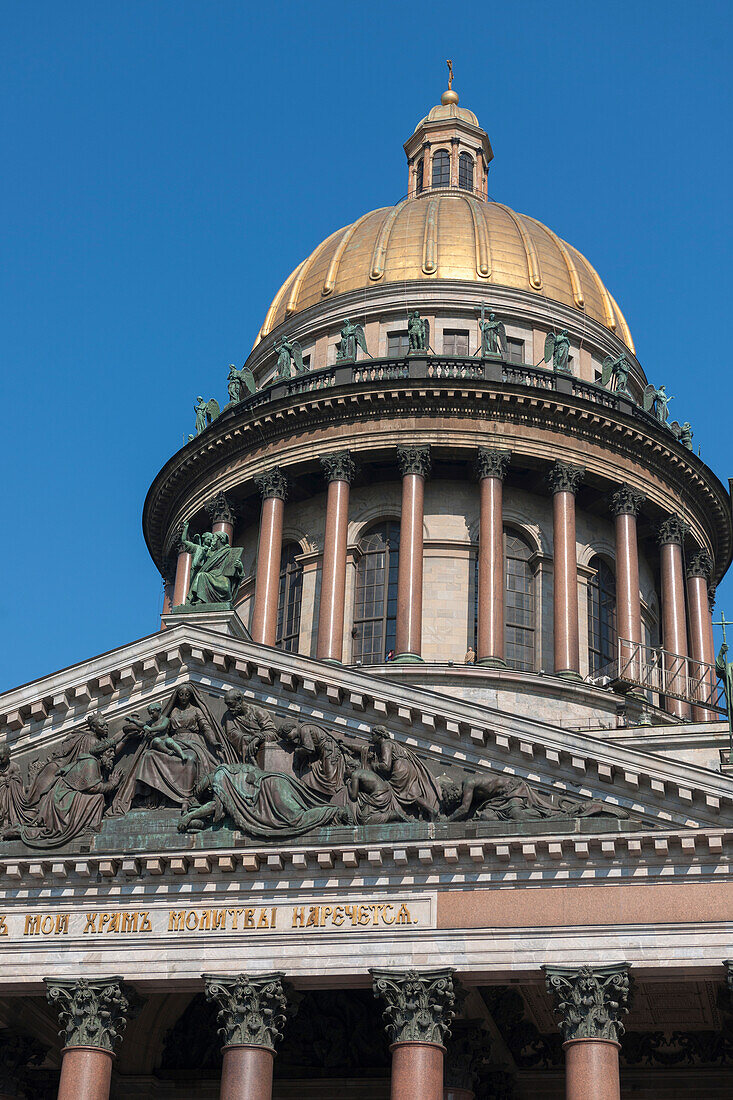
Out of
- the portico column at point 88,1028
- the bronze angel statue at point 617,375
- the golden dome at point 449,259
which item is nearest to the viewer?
the portico column at point 88,1028

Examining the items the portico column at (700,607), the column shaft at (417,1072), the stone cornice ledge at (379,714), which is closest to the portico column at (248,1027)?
the column shaft at (417,1072)

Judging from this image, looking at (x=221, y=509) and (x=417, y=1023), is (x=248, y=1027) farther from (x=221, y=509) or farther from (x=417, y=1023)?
(x=221, y=509)

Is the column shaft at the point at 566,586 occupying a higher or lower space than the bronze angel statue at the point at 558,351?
lower

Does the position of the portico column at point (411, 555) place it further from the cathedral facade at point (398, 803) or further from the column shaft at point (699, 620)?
the column shaft at point (699, 620)

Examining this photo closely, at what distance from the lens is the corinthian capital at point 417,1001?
2583 centimetres

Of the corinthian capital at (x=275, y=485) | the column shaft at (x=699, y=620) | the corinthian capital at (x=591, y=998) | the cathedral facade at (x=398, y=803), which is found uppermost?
the corinthian capital at (x=275, y=485)

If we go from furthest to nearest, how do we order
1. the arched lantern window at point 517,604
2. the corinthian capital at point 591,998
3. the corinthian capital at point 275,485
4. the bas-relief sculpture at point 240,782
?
the corinthian capital at point 275,485, the arched lantern window at point 517,604, the bas-relief sculpture at point 240,782, the corinthian capital at point 591,998

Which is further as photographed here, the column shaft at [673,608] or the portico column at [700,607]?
the portico column at [700,607]

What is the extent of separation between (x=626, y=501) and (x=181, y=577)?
526 inches

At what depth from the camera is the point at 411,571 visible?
42.9 meters

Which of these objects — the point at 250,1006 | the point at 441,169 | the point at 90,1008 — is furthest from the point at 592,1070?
the point at 441,169

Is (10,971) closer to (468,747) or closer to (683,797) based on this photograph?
(468,747)

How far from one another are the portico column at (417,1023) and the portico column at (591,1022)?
1782 mm

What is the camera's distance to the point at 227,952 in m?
26.9
